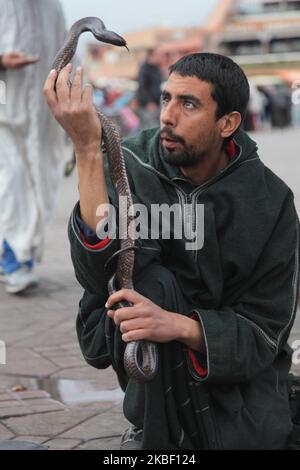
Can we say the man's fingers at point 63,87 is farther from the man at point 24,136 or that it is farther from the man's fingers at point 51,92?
the man at point 24,136

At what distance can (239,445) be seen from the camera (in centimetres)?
302

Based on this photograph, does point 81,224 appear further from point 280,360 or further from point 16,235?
point 16,235

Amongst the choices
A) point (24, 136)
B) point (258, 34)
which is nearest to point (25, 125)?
point (24, 136)

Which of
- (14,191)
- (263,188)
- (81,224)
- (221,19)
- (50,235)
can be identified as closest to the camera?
(81,224)

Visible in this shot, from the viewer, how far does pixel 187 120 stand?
3039 millimetres

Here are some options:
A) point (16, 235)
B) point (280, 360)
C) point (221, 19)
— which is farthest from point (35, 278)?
point (221, 19)

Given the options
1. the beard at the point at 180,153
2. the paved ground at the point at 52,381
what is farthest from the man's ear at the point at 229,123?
the paved ground at the point at 52,381

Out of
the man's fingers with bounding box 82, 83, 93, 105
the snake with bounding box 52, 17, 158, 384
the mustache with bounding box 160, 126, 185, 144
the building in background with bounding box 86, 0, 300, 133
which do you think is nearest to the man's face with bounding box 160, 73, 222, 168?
the mustache with bounding box 160, 126, 185, 144

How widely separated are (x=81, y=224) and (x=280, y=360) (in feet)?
2.76

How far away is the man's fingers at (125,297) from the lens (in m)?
2.81

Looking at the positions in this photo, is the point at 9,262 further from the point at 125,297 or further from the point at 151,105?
the point at 151,105

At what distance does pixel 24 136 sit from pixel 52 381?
2.27m

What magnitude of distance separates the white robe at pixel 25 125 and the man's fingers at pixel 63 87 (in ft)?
10.8

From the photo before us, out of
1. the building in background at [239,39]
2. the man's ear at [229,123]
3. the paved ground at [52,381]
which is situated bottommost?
the paved ground at [52,381]
